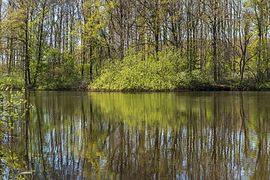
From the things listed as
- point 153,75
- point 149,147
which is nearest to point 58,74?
point 153,75

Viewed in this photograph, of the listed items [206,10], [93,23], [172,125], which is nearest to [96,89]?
[93,23]

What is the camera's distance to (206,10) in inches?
1375

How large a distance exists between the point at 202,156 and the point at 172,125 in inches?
158

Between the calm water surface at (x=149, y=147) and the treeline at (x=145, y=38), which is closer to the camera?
the calm water surface at (x=149, y=147)

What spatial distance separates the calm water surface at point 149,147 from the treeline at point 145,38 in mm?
20516

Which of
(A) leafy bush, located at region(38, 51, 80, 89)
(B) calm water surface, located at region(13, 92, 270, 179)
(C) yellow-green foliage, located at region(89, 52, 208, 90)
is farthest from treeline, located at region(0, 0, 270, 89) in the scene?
(B) calm water surface, located at region(13, 92, 270, 179)

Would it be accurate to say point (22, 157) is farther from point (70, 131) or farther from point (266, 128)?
point (266, 128)

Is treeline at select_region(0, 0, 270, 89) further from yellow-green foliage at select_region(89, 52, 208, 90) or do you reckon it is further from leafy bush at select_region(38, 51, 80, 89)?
yellow-green foliage at select_region(89, 52, 208, 90)

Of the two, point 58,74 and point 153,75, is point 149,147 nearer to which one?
point 153,75

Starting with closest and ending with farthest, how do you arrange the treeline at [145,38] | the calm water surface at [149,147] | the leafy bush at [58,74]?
the calm water surface at [149,147], the treeline at [145,38], the leafy bush at [58,74]

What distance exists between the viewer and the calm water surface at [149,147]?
6.04 metres

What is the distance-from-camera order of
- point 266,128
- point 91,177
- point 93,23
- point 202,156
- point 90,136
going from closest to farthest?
point 91,177 < point 202,156 < point 90,136 < point 266,128 < point 93,23

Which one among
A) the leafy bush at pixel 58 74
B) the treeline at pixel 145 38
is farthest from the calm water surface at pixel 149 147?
the leafy bush at pixel 58 74

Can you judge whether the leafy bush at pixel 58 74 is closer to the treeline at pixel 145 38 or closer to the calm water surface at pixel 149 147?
the treeline at pixel 145 38
